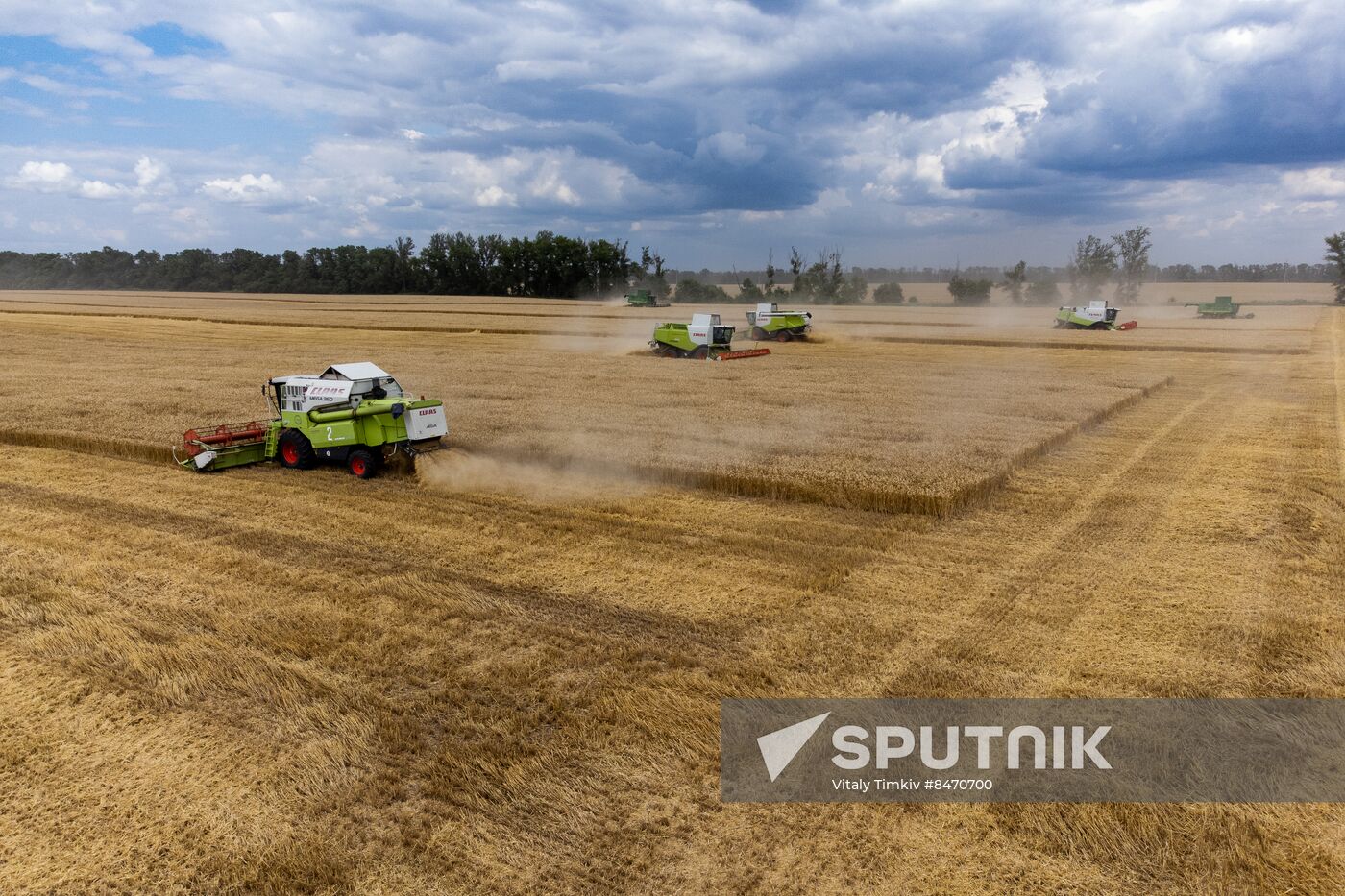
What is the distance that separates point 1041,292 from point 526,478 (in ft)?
315

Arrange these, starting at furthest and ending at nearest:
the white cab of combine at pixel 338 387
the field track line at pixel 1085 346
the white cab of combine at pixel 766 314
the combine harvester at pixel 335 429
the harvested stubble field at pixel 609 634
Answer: the white cab of combine at pixel 766 314
the field track line at pixel 1085 346
the white cab of combine at pixel 338 387
the combine harvester at pixel 335 429
the harvested stubble field at pixel 609 634

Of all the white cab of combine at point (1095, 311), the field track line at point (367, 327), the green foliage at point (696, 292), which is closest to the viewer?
the field track line at point (367, 327)

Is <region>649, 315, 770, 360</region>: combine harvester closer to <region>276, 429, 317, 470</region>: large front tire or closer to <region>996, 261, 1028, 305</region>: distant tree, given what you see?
<region>276, 429, 317, 470</region>: large front tire

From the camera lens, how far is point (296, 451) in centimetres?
1433

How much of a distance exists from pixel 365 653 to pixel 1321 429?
2109 cm

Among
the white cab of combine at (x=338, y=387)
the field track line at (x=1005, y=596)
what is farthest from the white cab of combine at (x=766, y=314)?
the white cab of combine at (x=338, y=387)

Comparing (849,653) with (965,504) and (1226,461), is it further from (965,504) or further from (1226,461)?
(1226,461)

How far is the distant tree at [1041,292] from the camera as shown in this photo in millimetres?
93438

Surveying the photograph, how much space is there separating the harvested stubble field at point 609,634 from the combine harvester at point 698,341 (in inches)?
622

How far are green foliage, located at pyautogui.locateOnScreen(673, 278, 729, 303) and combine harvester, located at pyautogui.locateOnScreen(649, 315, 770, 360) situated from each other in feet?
232

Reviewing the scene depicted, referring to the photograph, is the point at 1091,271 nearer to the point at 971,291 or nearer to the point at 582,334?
the point at 971,291
